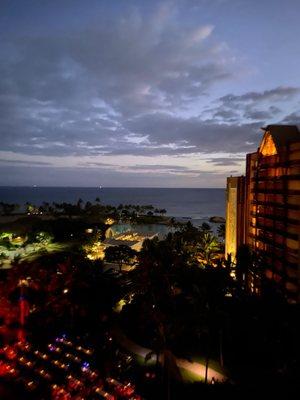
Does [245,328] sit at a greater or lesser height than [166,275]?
lesser

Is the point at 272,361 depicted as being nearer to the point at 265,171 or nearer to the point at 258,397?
the point at 258,397

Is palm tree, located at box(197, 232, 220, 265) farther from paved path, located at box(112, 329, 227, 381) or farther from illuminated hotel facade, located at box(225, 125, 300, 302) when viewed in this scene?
paved path, located at box(112, 329, 227, 381)

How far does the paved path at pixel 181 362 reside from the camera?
17.0 m

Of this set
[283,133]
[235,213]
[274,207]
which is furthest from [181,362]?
[283,133]

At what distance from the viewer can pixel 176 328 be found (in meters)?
15.9

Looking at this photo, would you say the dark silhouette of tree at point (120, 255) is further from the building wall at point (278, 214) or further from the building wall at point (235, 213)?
the building wall at point (278, 214)

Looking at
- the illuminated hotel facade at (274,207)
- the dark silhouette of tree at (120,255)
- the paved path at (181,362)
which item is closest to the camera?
the paved path at (181,362)

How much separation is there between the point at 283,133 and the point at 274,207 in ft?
16.3

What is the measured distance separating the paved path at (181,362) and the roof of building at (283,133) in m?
14.2

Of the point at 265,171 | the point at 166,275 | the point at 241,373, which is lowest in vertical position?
the point at 241,373

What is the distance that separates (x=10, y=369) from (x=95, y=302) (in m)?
9.02

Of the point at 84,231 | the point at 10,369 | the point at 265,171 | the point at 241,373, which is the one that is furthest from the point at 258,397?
the point at 84,231

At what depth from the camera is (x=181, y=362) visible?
58.9 feet

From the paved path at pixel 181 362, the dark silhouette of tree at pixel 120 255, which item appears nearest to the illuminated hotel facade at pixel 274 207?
the paved path at pixel 181 362
